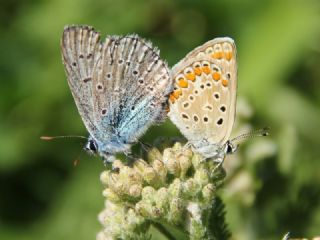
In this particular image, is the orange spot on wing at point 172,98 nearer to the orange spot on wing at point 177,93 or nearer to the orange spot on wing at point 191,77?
the orange spot on wing at point 177,93

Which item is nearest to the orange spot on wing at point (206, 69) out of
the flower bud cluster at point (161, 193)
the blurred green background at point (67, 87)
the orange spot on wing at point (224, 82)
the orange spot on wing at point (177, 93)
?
the orange spot on wing at point (224, 82)

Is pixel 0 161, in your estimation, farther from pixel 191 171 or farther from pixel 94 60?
pixel 191 171

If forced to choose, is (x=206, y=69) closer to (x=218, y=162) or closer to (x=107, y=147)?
(x=218, y=162)

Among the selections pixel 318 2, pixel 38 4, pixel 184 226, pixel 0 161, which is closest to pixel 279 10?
pixel 318 2

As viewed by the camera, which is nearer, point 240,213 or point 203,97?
point 203,97

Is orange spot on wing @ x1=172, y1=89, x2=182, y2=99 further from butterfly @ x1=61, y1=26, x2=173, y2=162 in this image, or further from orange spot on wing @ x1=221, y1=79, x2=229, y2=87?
orange spot on wing @ x1=221, y1=79, x2=229, y2=87

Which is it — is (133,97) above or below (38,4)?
below

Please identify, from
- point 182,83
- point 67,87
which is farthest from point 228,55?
point 67,87
